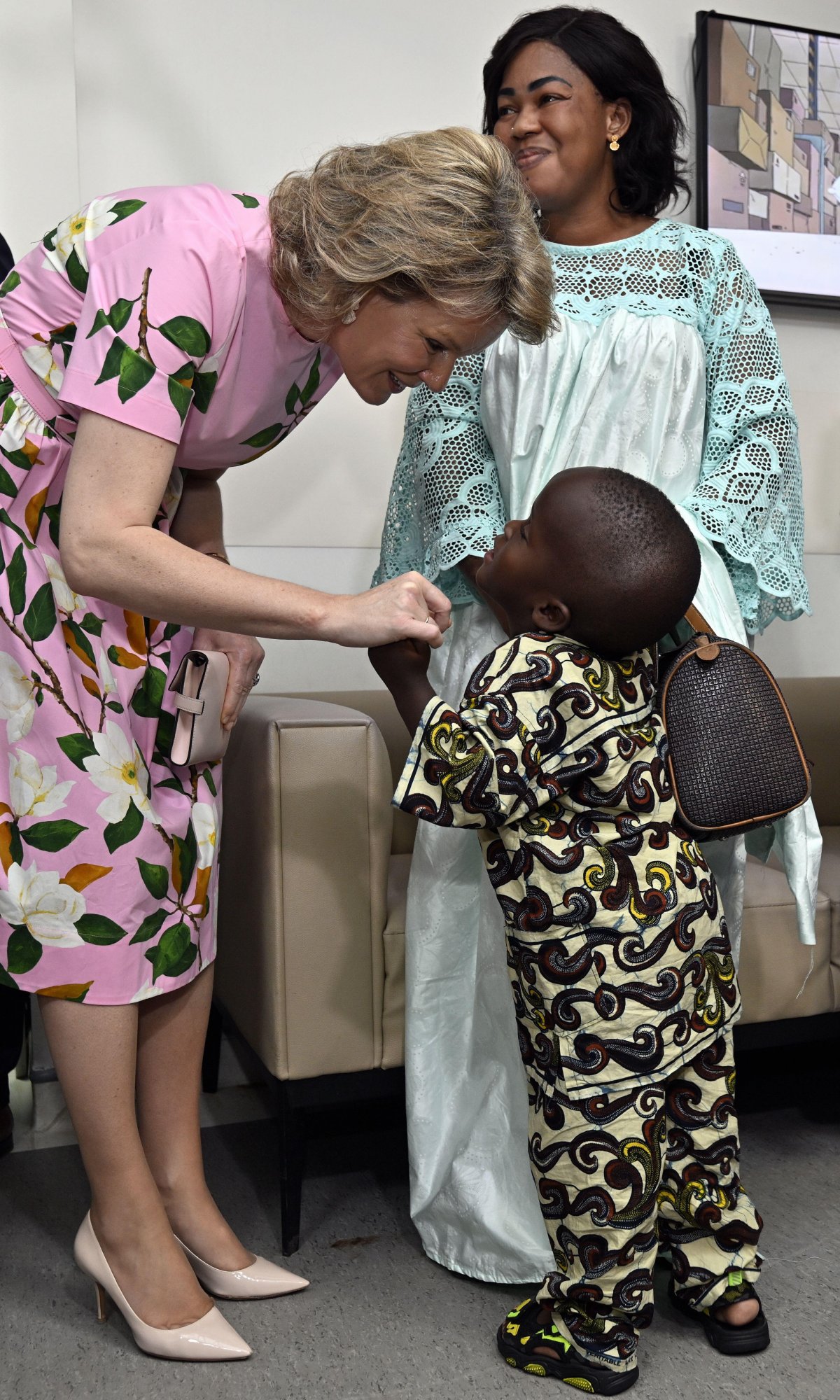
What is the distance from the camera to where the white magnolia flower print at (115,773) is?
131 cm

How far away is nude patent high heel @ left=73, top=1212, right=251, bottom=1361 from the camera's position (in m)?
1.35

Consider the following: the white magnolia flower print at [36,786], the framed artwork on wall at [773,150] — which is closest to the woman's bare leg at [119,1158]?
the white magnolia flower print at [36,786]

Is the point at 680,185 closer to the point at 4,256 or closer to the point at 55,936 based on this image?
the point at 4,256

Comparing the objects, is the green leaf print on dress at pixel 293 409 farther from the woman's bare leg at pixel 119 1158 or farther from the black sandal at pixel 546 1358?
the black sandal at pixel 546 1358

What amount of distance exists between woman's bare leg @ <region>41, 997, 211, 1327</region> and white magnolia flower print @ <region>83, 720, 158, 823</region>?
0.22 meters

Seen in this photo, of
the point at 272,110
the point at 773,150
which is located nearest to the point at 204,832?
the point at 272,110

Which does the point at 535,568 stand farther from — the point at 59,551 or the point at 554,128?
the point at 554,128

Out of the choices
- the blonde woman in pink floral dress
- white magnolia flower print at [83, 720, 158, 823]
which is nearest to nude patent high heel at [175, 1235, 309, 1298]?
the blonde woman in pink floral dress

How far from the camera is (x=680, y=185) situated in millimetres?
1766

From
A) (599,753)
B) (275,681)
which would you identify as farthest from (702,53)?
(599,753)

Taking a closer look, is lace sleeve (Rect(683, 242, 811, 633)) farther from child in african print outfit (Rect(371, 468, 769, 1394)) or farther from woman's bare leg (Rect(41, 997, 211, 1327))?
woman's bare leg (Rect(41, 997, 211, 1327))

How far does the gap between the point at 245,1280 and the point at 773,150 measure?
8.64 ft

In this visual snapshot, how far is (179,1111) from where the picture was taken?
1.46 m

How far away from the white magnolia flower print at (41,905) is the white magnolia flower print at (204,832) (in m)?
0.18
